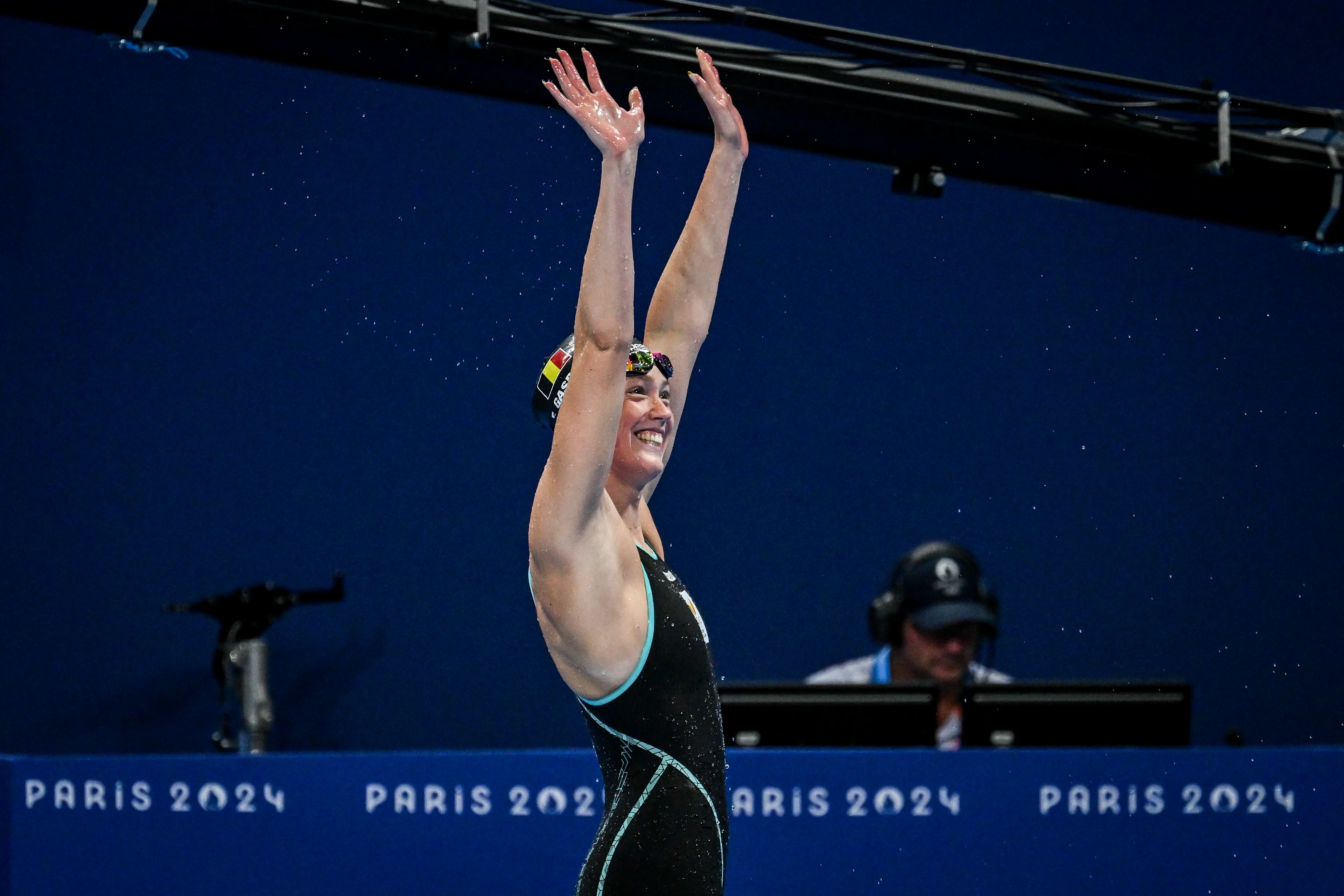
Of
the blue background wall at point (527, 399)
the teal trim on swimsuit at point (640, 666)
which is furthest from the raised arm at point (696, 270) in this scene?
the blue background wall at point (527, 399)

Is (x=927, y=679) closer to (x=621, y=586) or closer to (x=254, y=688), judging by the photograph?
(x=254, y=688)

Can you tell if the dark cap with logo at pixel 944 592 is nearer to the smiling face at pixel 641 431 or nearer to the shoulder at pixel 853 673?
the shoulder at pixel 853 673

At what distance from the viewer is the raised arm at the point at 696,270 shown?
341 cm

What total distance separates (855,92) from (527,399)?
3.23m

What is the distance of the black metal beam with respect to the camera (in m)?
3.29

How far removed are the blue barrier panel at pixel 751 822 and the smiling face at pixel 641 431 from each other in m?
1.21

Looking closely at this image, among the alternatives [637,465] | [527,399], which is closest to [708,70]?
[637,465]

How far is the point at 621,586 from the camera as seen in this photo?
2.81 m

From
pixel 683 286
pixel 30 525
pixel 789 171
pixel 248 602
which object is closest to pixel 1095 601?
pixel 789 171

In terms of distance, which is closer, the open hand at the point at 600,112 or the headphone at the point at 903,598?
the open hand at the point at 600,112

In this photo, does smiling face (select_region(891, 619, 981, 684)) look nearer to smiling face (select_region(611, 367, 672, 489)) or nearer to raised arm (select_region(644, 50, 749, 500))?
raised arm (select_region(644, 50, 749, 500))

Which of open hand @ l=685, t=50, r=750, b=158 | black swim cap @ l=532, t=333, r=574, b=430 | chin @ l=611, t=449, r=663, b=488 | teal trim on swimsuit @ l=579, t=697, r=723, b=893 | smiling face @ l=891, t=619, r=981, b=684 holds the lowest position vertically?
teal trim on swimsuit @ l=579, t=697, r=723, b=893

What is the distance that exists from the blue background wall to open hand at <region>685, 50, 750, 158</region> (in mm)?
3235

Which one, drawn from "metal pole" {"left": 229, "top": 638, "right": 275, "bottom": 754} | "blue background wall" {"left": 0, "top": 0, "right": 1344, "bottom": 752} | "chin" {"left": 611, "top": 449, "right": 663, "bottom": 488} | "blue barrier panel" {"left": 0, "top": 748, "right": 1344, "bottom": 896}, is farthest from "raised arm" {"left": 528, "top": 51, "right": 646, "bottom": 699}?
"blue background wall" {"left": 0, "top": 0, "right": 1344, "bottom": 752}
